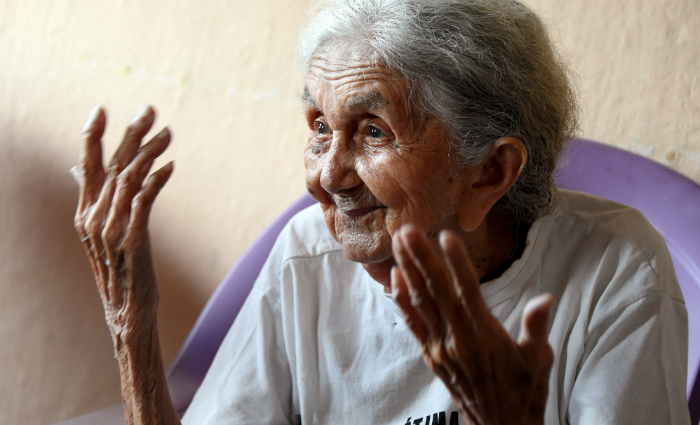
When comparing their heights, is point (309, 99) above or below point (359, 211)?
above

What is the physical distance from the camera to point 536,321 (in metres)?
0.73

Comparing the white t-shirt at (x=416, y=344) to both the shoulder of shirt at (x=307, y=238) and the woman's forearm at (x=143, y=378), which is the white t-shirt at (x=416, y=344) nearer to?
the shoulder of shirt at (x=307, y=238)

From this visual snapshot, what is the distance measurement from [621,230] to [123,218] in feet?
3.08

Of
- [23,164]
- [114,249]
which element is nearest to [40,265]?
[23,164]

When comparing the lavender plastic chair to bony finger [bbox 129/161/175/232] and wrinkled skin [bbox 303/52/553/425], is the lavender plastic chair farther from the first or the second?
bony finger [bbox 129/161/175/232]

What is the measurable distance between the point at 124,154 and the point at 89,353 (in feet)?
4.90

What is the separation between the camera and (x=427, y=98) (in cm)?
108

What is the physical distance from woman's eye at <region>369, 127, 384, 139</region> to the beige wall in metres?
1.12

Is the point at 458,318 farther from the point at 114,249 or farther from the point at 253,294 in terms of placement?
the point at 253,294

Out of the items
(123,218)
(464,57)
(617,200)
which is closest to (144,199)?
(123,218)

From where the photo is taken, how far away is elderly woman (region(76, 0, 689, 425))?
1082 mm

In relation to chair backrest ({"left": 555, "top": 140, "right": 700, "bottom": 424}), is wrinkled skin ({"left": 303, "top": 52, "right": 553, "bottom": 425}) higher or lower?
higher

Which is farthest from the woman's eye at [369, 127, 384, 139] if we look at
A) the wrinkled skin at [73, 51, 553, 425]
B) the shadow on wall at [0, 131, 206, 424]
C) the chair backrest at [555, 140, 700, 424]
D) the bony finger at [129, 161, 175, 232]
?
the shadow on wall at [0, 131, 206, 424]

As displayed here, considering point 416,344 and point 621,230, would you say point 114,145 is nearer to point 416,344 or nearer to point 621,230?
point 416,344
